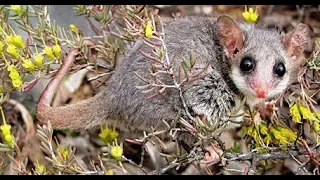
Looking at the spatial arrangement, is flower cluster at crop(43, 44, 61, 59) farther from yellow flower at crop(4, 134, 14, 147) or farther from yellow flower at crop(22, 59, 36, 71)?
yellow flower at crop(4, 134, 14, 147)

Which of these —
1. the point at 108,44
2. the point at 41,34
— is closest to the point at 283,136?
the point at 108,44

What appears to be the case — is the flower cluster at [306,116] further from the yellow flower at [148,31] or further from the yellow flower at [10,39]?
the yellow flower at [10,39]

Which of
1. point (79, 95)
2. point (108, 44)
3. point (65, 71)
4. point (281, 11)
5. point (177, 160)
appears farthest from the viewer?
point (281, 11)

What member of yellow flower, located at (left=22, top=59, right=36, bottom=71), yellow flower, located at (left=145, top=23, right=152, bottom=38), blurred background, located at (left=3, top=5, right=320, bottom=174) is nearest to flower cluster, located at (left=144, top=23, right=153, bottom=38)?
yellow flower, located at (left=145, top=23, right=152, bottom=38)

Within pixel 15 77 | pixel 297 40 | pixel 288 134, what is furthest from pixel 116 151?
pixel 297 40

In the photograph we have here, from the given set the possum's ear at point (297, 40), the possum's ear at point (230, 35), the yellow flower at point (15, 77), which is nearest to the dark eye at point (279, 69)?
the possum's ear at point (297, 40)

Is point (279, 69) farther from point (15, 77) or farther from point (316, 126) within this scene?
point (15, 77)

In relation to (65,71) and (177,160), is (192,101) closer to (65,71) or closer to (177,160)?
(177,160)
